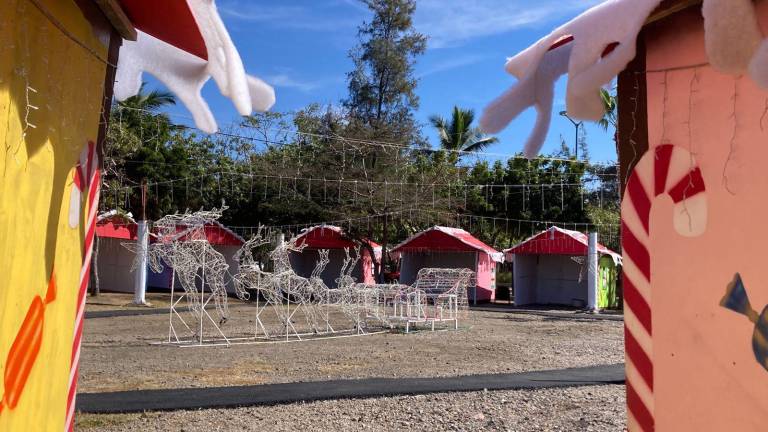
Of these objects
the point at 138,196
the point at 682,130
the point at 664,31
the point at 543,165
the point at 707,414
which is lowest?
the point at 707,414

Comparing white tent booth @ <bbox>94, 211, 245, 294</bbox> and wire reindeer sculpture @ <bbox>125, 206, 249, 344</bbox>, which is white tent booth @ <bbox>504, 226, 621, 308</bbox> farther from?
wire reindeer sculpture @ <bbox>125, 206, 249, 344</bbox>

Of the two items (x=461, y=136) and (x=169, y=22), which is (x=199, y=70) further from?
(x=461, y=136)

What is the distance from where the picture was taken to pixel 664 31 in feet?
8.43

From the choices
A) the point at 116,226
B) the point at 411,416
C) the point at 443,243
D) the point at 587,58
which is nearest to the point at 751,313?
the point at 587,58

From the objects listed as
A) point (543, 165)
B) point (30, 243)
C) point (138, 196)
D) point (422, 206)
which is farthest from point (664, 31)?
point (543, 165)

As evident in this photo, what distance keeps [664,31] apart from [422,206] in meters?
25.0

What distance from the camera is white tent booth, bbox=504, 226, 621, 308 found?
24.5 metres

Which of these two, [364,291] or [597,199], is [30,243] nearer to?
[364,291]

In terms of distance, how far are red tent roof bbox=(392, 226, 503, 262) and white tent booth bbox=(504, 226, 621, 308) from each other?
4.41 ft

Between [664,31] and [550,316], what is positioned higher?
[664,31]

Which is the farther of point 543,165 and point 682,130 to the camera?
point 543,165

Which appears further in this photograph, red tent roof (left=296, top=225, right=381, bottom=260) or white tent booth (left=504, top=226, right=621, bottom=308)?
red tent roof (left=296, top=225, right=381, bottom=260)

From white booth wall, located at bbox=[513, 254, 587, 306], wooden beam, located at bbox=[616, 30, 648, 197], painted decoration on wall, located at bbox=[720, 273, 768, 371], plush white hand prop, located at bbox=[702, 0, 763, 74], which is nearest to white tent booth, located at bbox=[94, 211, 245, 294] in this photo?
white booth wall, located at bbox=[513, 254, 587, 306]

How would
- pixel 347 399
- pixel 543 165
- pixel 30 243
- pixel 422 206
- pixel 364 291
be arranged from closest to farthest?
1. pixel 30 243
2. pixel 347 399
3. pixel 364 291
4. pixel 422 206
5. pixel 543 165
